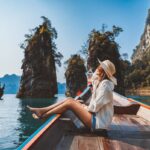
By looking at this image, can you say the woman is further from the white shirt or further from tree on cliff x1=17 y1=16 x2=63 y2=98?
tree on cliff x1=17 y1=16 x2=63 y2=98

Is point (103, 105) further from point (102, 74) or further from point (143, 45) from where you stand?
point (143, 45)

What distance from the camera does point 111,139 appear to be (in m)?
4.05

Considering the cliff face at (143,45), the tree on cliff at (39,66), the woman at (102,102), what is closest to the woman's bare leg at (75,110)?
the woman at (102,102)

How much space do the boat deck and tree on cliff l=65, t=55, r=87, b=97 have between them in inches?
2098

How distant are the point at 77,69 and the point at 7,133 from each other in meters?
47.1

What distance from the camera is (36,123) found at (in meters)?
14.0

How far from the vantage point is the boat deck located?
366 cm


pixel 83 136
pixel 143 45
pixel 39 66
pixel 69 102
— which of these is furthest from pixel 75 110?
pixel 143 45

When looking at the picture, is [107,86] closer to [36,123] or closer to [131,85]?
[36,123]

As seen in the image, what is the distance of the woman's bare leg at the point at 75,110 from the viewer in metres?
4.30

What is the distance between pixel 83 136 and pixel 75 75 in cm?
5494

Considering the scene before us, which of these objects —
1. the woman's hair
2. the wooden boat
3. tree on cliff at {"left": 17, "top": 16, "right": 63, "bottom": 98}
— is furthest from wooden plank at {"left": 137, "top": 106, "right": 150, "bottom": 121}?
tree on cliff at {"left": 17, "top": 16, "right": 63, "bottom": 98}

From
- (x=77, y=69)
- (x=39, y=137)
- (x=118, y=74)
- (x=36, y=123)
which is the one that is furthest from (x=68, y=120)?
(x=77, y=69)

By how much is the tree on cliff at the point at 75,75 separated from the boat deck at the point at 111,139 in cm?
5329
